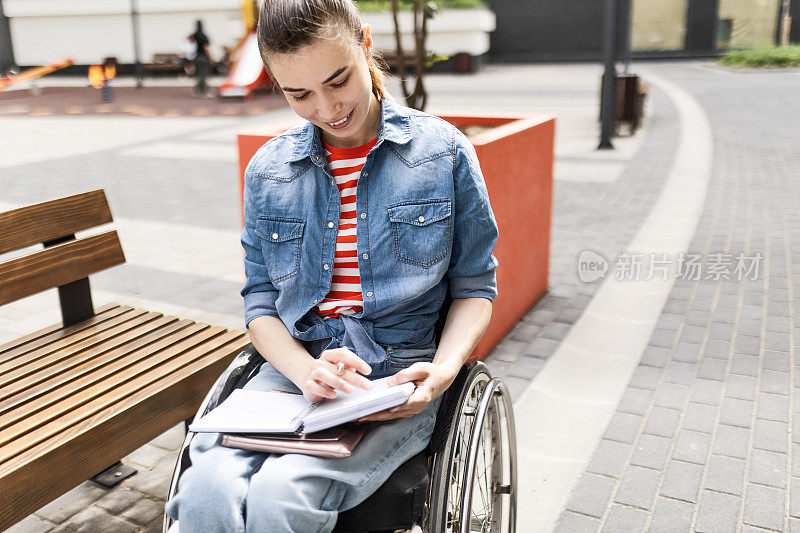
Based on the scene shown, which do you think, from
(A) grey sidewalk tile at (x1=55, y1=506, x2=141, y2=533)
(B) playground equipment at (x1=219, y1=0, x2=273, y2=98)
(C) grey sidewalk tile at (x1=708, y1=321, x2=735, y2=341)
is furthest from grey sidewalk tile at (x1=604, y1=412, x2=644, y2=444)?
(B) playground equipment at (x1=219, y1=0, x2=273, y2=98)

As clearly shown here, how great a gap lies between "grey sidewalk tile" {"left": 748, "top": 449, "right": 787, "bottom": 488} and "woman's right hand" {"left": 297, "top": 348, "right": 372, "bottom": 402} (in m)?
1.86

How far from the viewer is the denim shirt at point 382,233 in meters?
1.90

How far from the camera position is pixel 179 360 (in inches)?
97.7

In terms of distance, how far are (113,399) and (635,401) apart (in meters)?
2.30

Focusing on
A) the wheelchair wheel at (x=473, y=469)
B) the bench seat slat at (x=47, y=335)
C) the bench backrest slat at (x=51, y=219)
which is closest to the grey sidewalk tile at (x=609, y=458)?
the wheelchair wheel at (x=473, y=469)

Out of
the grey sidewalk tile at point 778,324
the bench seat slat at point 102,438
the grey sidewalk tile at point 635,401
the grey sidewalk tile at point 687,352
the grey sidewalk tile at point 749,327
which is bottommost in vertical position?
the grey sidewalk tile at point 635,401

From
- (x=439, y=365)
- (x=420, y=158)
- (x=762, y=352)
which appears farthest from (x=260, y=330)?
(x=762, y=352)

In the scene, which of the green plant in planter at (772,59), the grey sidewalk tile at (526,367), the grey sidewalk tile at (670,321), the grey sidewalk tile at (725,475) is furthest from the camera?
the green plant in planter at (772,59)

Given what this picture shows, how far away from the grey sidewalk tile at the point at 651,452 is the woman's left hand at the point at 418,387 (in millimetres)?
1506

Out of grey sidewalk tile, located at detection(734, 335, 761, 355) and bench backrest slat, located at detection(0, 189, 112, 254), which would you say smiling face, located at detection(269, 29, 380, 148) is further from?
grey sidewalk tile, located at detection(734, 335, 761, 355)

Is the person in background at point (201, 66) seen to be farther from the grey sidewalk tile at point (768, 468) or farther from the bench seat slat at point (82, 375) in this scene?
the grey sidewalk tile at point (768, 468)

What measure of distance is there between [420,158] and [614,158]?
809 cm

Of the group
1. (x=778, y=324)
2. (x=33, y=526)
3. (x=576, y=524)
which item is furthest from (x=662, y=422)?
(x=33, y=526)

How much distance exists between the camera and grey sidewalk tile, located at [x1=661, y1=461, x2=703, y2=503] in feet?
8.82
